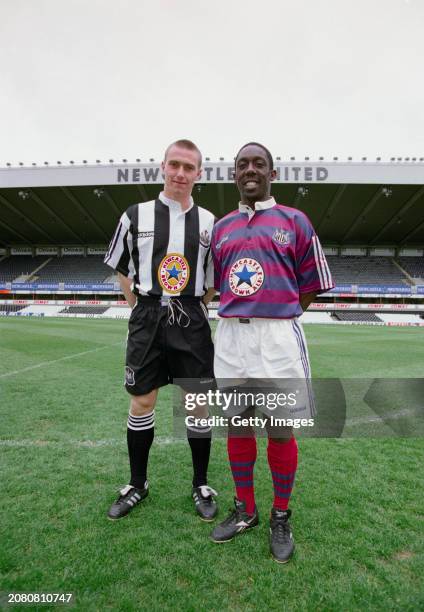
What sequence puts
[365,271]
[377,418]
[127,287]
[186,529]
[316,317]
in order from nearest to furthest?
[186,529]
[127,287]
[377,418]
[316,317]
[365,271]

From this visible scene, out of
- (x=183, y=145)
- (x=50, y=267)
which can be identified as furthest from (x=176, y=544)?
(x=50, y=267)

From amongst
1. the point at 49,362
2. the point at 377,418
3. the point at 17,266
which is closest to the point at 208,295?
the point at 377,418

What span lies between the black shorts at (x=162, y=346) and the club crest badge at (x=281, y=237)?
633 mm

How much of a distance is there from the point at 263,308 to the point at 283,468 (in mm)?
820

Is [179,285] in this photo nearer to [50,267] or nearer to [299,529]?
[299,529]

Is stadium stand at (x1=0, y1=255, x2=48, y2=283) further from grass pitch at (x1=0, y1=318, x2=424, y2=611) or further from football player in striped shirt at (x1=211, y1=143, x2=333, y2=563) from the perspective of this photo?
football player in striped shirt at (x1=211, y1=143, x2=333, y2=563)

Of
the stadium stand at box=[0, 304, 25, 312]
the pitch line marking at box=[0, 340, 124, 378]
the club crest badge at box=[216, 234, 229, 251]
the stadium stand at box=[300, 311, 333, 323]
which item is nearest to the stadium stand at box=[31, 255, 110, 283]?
the stadium stand at box=[0, 304, 25, 312]

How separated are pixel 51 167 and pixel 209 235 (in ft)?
92.3

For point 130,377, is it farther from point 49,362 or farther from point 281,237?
point 49,362

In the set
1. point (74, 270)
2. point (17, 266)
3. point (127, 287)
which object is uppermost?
point (17, 266)

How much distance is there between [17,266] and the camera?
35.9m

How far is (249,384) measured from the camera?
6.12 ft

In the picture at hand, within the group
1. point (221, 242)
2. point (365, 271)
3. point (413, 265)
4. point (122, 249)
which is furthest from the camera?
point (413, 265)

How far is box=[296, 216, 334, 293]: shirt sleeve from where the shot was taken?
190cm
